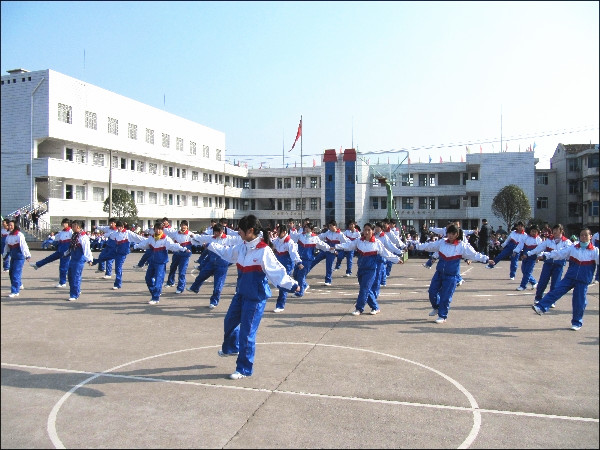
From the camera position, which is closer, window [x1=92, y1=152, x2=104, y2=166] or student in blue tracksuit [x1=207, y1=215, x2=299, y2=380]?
student in blue tracksuit [x1=207, y1=215, x2=299, y2=380]

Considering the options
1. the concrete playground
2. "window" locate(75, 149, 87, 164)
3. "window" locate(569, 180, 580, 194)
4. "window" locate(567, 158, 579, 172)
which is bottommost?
the concrete playground

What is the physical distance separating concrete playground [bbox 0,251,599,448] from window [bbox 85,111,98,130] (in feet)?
100

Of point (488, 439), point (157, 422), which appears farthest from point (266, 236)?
point (488, 439)

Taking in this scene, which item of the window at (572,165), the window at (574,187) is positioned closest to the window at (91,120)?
the window at (572,165)

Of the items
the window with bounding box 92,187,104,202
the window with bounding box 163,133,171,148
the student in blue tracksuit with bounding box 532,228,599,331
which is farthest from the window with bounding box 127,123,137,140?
the student in blue tracksuit with bounding box 532,228,599,331

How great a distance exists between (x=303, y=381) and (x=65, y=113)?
1373 inches

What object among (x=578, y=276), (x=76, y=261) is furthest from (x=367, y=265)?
(x=76, y=261)

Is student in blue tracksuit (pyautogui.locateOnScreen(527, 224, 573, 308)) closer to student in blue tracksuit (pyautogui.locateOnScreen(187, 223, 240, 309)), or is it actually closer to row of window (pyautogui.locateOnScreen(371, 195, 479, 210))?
student in blue tracksuit (pyautogui.locateOnScreen(187, 223, 240, 309))

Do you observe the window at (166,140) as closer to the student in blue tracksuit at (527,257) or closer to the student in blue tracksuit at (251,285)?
the student in blue tracksuit at (527,257)

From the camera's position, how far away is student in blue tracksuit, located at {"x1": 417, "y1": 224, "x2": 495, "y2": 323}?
9.39 m

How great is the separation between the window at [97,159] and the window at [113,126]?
2060 mm

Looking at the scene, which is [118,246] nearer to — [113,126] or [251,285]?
[251,285]

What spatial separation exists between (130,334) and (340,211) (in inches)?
1860

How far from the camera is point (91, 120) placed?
37750mm
